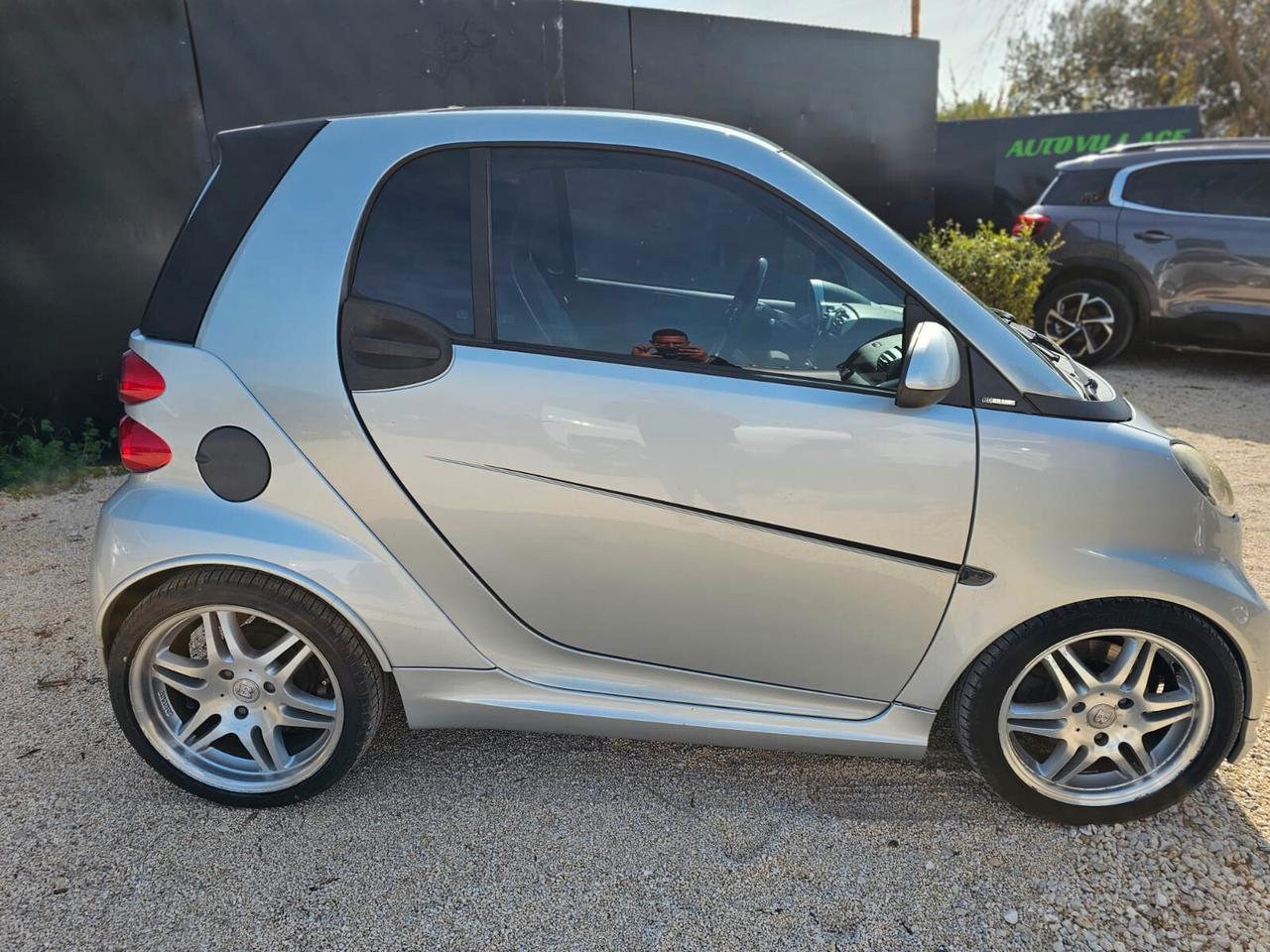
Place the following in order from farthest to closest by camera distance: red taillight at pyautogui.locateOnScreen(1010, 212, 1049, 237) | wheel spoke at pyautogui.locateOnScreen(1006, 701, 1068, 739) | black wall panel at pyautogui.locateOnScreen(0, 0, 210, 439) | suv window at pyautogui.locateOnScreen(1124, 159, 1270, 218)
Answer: red taillight at pyautogui.locateOnScreen(1010, 212, 1049, 237) → suv window at pyautogui.locateOnScreen(1124, 159, 1270, 218) → black wall panel at pyautogui.locateOnScreen(0, 0, 210, 439) → wheel spoke at pyautogui.locateOnScreen(1006, 701, 1068, 739)

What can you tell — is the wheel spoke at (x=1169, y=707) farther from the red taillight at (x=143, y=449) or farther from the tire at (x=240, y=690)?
the red taillight at (x=143, y=449)

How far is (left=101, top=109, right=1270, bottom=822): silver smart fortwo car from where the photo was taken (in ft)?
6.64

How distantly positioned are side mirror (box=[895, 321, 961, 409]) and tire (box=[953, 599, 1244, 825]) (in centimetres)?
64

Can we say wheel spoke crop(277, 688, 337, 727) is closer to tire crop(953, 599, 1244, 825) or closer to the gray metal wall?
tire crop(953, 599, 1244, 825)

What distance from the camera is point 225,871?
2.16 metres

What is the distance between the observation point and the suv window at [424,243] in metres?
2.10

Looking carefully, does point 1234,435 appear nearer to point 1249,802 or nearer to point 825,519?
point 1249,802

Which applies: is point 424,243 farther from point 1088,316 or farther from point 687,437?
point 1088,316

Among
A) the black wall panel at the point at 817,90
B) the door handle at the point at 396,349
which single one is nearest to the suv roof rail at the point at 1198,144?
the black wall panel at the point at 817,90

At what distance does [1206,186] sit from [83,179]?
7.77 metres

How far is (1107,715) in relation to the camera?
2.24m

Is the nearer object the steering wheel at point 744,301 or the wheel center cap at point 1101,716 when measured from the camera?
the steering wheel at point 744,301

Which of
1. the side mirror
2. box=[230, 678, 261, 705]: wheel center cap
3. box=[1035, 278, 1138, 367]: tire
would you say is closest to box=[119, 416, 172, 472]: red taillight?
box=[230, 678, 261, 705]: wheel center cap

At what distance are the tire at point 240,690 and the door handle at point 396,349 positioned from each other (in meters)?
0.62
